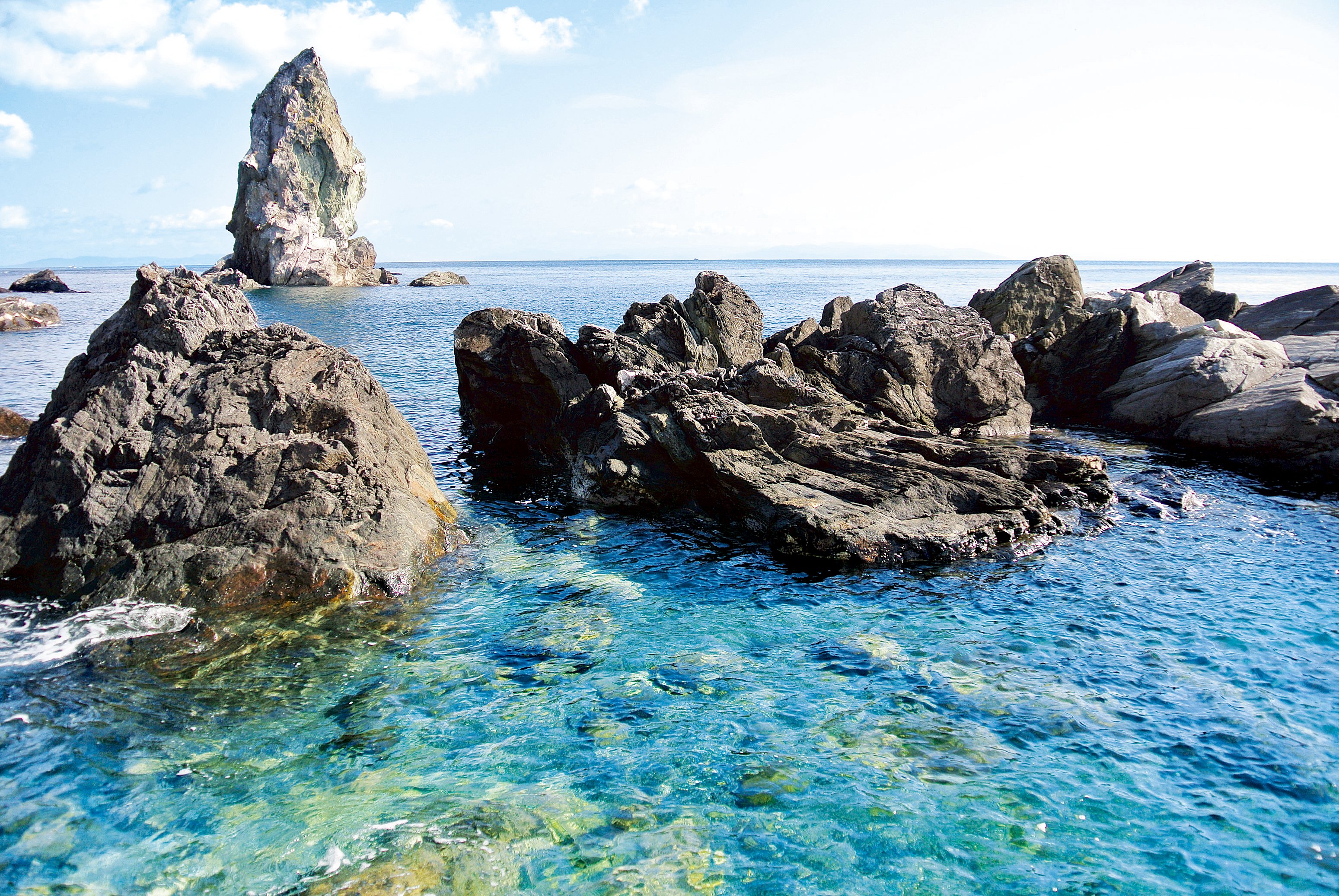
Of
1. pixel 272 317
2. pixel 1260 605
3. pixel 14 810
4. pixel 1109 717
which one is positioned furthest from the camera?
pixel 272 317

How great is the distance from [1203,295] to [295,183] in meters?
95.9

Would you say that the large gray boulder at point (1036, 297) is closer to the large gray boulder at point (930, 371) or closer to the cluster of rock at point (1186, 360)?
the cluster of rock at point (1186, 360)

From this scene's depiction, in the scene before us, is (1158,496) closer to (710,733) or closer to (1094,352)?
(1094,352)

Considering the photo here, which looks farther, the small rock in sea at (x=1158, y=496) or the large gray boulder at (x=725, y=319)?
the large gray boulder at (x=725, y=319)

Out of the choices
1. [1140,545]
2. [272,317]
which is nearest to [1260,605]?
[1140,545]

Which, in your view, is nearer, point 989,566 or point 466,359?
point 989,566

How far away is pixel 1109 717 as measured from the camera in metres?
9.09

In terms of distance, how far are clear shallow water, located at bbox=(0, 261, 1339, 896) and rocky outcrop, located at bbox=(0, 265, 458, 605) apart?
793 mm

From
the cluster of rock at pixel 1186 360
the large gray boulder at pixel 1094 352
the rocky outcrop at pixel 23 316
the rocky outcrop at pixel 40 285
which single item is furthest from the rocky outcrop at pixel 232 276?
the large gray boulder at pixel 1094 352

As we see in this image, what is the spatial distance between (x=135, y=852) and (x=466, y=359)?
1877 centimetres

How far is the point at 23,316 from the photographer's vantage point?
180ft

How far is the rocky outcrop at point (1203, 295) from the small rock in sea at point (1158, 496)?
50.4 feet

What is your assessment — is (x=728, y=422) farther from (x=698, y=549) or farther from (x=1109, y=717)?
(x=1109, y=717)

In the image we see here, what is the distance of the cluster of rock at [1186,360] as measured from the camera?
19453 mm
